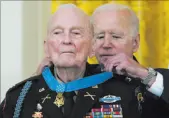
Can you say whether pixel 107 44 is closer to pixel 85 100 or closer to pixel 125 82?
pixel 125 82

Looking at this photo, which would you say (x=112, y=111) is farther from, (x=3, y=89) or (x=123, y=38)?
(x=3, y=89)

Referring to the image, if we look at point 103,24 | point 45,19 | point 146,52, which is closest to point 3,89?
point 45,19

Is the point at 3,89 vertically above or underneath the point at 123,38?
underneath

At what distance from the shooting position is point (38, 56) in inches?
88.2

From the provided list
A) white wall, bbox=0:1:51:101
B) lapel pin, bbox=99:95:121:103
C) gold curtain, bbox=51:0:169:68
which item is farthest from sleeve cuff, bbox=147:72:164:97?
white wall, bbox=0:1:51:101

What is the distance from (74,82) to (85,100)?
0.06 m

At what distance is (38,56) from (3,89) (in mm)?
288

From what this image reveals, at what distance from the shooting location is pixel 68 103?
1.07 meters

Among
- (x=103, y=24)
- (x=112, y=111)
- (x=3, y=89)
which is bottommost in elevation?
(x=3, y=89)

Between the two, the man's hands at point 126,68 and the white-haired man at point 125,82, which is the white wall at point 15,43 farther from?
the man's hands at point 126,68

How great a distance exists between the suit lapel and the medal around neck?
0.02m

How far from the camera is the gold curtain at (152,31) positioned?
1963 millimetres

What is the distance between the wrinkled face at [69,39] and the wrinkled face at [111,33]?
23cm

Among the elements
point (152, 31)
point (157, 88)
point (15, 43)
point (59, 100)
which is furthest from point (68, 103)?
point (15, 43)
